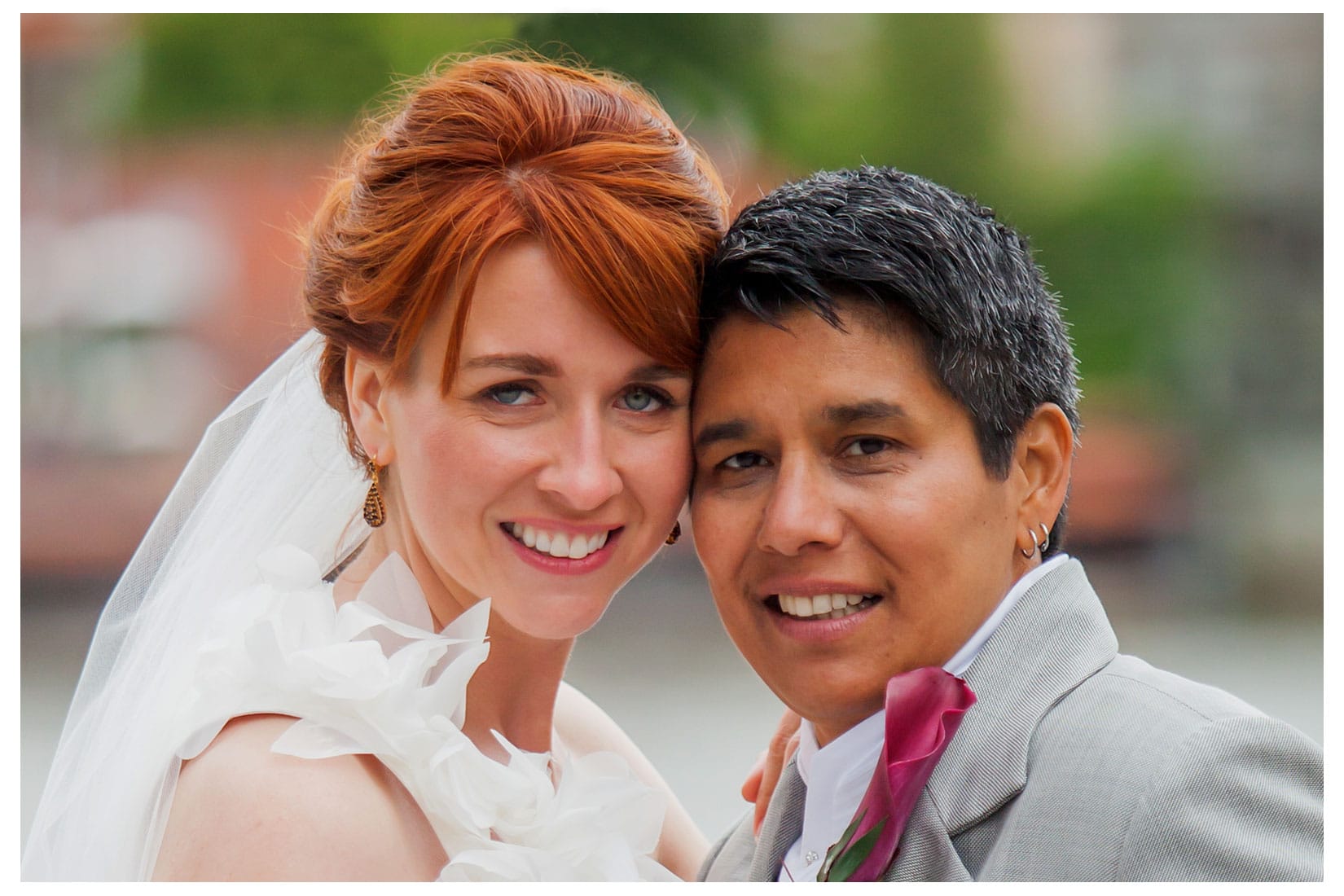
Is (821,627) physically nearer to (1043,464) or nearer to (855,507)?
(855,507)

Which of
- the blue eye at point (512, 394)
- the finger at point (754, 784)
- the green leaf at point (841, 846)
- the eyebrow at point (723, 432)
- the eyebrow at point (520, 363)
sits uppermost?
the eyebrow at point (520, 363)

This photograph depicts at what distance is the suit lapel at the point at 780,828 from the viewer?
233 centimetres

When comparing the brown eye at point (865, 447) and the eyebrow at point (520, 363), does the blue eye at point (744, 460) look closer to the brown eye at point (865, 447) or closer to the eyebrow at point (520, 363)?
the brown eye at point (865, 447)

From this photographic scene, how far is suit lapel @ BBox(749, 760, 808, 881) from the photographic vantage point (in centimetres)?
233

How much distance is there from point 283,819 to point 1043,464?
1.43 metres

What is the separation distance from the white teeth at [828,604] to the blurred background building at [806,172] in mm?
1189

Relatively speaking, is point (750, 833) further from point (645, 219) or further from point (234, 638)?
point (645, 219)

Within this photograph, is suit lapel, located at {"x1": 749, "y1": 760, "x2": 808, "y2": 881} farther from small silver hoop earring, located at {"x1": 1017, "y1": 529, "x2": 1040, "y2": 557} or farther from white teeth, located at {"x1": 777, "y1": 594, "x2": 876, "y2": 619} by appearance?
small silver hoop earring, located at {"x1": 1017, "y1": 529, "x2": 1040, "y2": 557}

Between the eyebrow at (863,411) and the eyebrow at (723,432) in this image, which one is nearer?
the eyebrow at (863,411)

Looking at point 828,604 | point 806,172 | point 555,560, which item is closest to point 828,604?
point 828,604

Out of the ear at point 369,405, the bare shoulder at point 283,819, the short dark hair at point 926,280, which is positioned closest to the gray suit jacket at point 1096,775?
the short dark hair at point 926,280

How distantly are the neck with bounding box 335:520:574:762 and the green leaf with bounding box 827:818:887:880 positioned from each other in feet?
2.50

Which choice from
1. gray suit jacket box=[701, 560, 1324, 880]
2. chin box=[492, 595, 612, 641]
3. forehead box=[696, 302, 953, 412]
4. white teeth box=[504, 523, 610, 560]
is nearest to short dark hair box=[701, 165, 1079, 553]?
forehead box=[696, 302, 953, 412]

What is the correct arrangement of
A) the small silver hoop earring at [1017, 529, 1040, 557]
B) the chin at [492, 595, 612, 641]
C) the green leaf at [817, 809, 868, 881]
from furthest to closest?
the chin at [492, 595, 612, 641] → the small silver hoop earring at [1017, 529, 1040, 557] → the green leaf at [817, 809, 868, 881]
